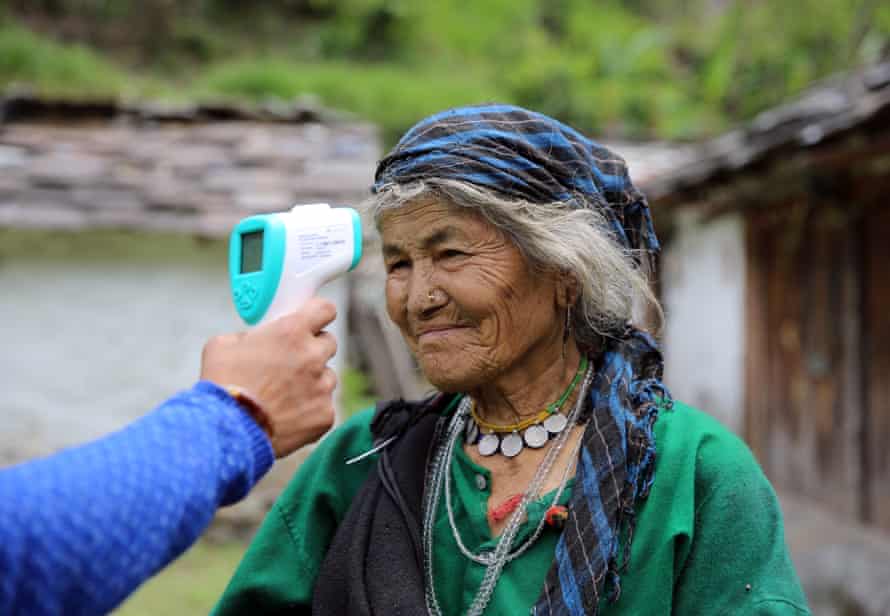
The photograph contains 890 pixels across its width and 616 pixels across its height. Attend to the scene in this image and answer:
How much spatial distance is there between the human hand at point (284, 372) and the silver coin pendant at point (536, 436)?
22.4 inches

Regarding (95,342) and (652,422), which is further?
(95,342)

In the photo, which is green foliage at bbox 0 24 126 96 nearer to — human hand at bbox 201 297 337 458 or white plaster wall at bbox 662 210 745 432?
white plaster wall at bbox 662 210 745 432

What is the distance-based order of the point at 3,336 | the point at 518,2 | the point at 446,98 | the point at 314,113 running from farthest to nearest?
the point at 518,2, the point at 446,98, the point at 314,113, the point at 3,336

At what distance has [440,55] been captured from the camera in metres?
17.9

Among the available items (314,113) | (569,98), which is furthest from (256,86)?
(314,113)

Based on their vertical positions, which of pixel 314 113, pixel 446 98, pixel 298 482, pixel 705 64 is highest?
pixel 705 64

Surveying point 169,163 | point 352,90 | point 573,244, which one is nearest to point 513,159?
point 573,244

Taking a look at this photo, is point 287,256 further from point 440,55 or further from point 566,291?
point 440,55

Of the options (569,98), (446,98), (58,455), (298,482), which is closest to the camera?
(58,455)

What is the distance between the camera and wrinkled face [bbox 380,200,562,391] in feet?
5.41

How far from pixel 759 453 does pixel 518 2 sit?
15872 mm

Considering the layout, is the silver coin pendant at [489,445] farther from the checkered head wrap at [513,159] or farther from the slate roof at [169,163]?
the slate roof at [169,163]

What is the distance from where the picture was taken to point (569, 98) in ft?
52.2

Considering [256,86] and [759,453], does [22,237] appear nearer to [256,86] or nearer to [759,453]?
[759,453]
